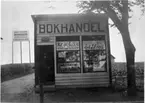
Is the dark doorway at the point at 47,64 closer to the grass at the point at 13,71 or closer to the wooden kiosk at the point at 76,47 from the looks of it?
the wooden kiosk at the point at 76,47

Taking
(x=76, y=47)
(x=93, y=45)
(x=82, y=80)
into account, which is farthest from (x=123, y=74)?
(x=76, y=47)

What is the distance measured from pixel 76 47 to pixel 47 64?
1761 millimetres

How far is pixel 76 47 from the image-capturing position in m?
10.3

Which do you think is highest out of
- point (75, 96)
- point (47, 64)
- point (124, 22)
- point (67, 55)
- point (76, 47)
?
point (124, 22)

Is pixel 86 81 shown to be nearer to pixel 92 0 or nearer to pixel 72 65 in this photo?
pixel 72 65

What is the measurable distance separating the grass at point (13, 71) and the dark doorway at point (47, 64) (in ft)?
18.0

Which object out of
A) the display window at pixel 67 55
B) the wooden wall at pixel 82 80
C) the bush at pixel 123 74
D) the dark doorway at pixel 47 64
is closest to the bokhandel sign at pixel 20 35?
the dark doorway at pixel 47 64

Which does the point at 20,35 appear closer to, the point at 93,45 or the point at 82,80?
the point at 93,45

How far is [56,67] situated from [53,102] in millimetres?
2643

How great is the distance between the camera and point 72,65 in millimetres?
10258

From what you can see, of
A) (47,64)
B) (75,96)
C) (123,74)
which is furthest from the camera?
(123,74)

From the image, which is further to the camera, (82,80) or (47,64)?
(47,64)

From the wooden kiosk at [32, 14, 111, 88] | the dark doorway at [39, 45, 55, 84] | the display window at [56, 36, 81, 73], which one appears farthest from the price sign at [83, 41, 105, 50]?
the dark doorway at [39, 45, 55, 84]

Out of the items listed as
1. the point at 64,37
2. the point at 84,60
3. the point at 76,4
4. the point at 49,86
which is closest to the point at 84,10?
the point at 76,4
